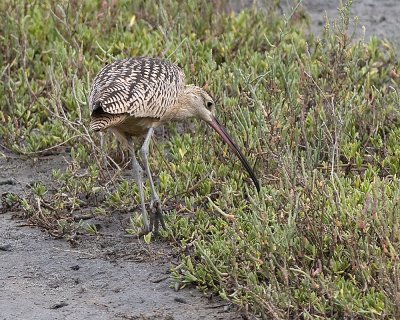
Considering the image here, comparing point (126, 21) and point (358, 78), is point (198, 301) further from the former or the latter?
Result: point (126, 21)

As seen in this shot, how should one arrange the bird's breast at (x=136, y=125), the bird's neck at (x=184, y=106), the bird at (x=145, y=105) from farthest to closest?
the bird's neck at (x=184, y=106) → the bird's breast at (x=136, y=125) → the bird at (x=145, y=105)

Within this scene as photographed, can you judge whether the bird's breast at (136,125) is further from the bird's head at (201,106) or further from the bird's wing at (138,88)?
the bird's head at (201,106)

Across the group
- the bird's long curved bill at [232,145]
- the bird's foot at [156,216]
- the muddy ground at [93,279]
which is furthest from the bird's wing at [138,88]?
the muddy ground at [93,279]

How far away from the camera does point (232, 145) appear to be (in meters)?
7.42

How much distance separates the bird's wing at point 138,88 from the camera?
6.66 m

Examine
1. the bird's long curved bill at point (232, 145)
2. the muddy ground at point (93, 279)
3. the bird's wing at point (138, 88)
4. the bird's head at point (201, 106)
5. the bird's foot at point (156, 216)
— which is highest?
the bird's wing at point (138, 88)

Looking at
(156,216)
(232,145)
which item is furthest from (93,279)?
(232,145)

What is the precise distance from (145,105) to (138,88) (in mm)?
117

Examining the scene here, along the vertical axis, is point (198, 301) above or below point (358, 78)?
below

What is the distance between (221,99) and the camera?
8109 mm

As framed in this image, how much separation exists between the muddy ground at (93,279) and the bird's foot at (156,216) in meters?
0.11

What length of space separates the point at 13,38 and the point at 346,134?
3.08m

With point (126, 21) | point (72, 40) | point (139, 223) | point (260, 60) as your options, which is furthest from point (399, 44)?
point (139, 223)

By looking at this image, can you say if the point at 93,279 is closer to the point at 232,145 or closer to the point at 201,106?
the point at 232,145
